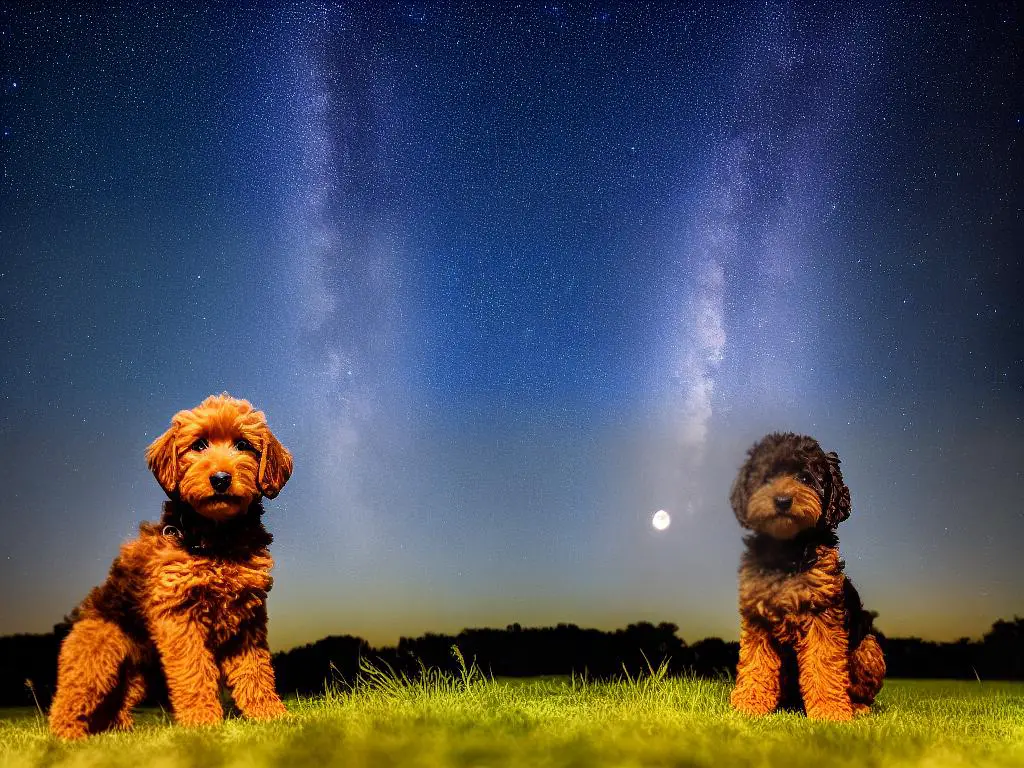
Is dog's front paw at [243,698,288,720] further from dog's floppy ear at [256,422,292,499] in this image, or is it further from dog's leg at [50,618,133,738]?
dog's floppy ear at [256,422,292,499]

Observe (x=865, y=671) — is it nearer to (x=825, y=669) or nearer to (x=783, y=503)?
(x=825, y=669)

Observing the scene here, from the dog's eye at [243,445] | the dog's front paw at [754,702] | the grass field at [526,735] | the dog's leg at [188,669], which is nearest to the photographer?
the grass field at [526,735]

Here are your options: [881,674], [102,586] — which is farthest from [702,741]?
[102,586]

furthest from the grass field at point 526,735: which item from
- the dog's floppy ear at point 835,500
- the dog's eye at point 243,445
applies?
the dog's eye at point 243,445

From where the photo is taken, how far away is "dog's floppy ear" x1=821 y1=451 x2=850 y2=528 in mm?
7383

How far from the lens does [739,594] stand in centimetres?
747

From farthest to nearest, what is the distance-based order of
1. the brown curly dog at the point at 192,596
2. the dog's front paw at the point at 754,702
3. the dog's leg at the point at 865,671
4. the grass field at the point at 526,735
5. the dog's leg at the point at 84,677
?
the dog's leg at the point at 865,671
the dog's front paw at the point at 754,702
the dog's leg at the point at 84,677
the brown curly dog at the point at 192,596
the grass field at the point at 526,735

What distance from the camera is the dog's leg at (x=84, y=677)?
6.56 meters

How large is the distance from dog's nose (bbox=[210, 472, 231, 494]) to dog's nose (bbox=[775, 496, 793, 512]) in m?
4.39

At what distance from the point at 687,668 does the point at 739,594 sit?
1860 mm

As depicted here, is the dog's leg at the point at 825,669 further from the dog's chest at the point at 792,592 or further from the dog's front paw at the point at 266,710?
the dog's front paw at the point at 266,710

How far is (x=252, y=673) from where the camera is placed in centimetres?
670

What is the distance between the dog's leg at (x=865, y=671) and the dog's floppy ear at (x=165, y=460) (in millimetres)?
5806

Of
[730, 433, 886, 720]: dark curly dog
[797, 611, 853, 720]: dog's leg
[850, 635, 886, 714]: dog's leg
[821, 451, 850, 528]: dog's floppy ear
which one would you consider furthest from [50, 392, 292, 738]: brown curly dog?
[850, 635, 886, 714]: dog's leg
